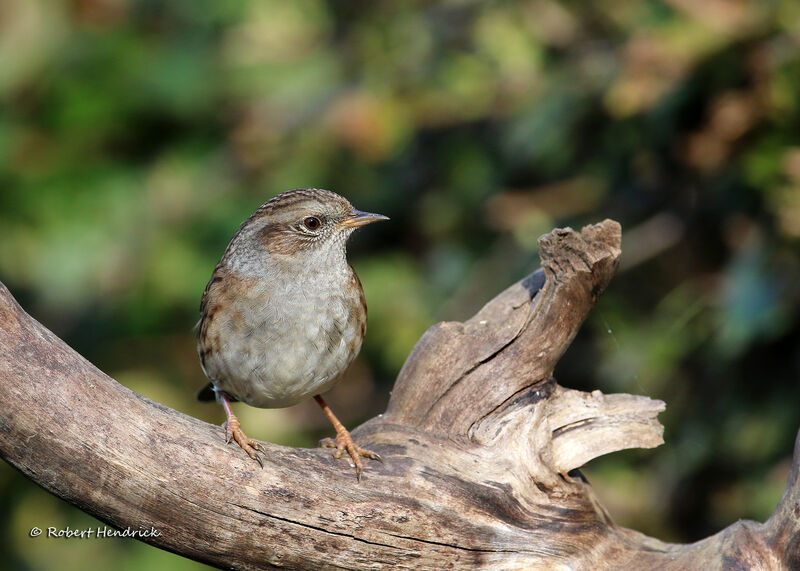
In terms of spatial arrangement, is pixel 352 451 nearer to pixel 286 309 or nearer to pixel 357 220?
pixel 286 309

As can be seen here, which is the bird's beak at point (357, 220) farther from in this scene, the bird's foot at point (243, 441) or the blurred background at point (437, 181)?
the blurred background at point (437, 181)

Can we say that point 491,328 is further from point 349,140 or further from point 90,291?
point 90,291

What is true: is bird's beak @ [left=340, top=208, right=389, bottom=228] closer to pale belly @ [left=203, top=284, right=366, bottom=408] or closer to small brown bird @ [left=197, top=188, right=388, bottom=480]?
small brown bird @ [left=197, top=188, right=388, bottom=480]

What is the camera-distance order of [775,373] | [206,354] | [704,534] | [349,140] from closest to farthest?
1. [206,354]
2. [775,373]
3. [704,534]
4. [349,140]

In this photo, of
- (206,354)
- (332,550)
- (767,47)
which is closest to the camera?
(332,550)

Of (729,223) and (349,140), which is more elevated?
(349,140)

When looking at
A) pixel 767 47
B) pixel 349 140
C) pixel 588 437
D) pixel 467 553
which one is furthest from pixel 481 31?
pixel 467 553

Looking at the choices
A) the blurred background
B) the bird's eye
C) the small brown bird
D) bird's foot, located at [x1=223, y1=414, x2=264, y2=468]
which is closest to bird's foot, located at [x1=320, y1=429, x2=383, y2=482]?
the small brown bird

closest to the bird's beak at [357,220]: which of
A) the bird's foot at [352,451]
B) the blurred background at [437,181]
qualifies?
the bird's foot at [352,451]
